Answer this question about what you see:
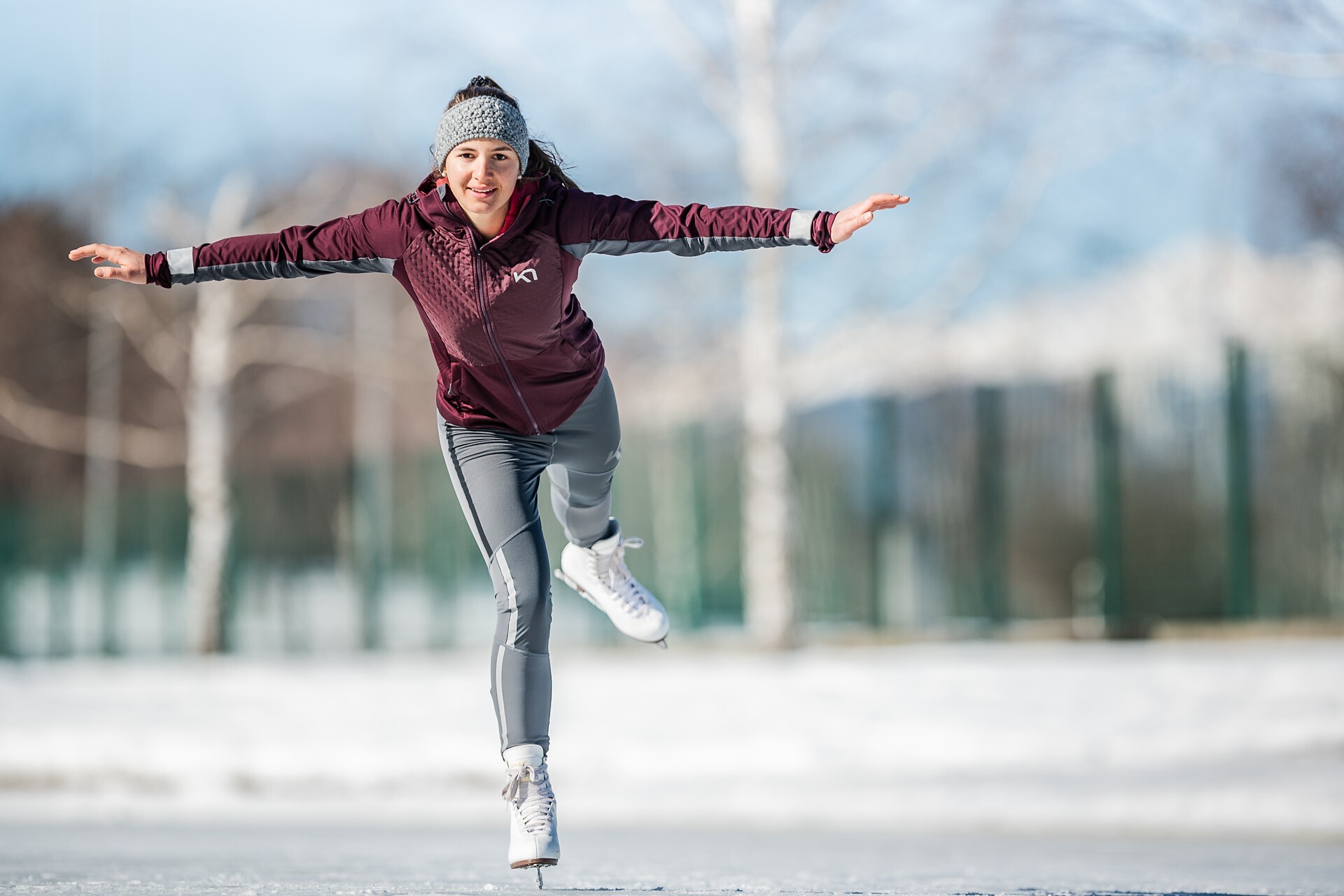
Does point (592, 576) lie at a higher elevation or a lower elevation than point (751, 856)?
higher

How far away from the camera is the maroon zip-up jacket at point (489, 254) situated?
3668 millimetres

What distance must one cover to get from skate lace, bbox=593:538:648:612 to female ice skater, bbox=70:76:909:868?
3.40ft

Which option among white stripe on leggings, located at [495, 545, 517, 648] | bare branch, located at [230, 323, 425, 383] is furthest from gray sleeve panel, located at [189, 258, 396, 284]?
bare branch, located at [230, 323, 425, 383]

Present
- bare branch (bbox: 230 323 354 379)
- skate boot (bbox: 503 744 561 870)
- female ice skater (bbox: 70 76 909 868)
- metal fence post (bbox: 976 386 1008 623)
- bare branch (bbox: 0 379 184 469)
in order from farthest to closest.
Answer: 1. bare branch (bbox: 0 379 184 469)
2. bare branch (bbox: 230 323 354 379)
3. metal fence post (bbox: 976 386 1008 623)
4. female ice skater (bbox: 70 76 909 868)
5. skate boot (bbox: 503 744 561 870)

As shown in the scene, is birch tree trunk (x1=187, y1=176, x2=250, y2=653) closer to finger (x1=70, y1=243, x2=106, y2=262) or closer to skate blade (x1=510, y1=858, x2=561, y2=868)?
finger (x1=70, y1=243, x2=106, y2=262)

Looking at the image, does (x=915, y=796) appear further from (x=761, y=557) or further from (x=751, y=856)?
(x=761, y=557)

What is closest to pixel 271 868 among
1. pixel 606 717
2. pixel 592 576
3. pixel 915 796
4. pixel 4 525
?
pixel 592 576

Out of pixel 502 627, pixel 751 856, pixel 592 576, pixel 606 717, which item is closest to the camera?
pixel 502 627

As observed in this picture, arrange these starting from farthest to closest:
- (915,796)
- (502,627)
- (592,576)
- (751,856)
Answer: (915,796) → (751,856) → (592,576) → (502,627)

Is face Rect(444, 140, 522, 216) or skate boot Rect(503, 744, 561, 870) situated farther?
face Rect(444, 140, 522, 216)

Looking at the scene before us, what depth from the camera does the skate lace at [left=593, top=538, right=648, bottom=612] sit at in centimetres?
491

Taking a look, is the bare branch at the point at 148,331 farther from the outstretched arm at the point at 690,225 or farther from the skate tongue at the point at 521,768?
the skate tongue at the point at 521,768

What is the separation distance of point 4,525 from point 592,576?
55.7 ft

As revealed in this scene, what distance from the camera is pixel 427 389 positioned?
22.4 metres
